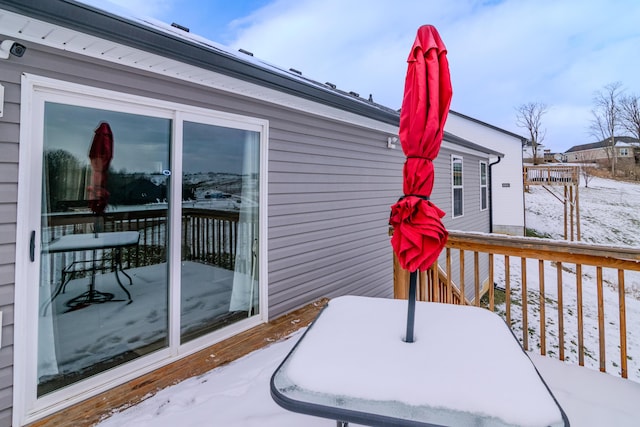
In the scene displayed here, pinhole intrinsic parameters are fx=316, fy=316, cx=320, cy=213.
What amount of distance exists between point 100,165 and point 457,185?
25.6 feet

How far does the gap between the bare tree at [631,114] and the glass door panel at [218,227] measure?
38.5 m

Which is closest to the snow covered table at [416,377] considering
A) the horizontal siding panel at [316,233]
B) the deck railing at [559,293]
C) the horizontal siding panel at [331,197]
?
the deck railing at [559,293]

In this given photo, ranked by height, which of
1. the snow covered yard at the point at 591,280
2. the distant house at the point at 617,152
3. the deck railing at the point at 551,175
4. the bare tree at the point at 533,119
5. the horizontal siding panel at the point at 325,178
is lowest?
the snow covered yard at the point at 591,280

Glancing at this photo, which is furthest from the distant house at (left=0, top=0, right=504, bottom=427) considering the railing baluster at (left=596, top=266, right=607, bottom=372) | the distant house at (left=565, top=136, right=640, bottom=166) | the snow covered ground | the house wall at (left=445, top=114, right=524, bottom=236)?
the distant house at (left=565, top=136, right=640, bottom=166)

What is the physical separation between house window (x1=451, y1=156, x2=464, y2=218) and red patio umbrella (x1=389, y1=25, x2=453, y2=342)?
6.93 metres

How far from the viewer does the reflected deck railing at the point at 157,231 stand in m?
2.09

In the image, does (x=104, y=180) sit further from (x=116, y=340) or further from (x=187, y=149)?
(x=116, y=340)

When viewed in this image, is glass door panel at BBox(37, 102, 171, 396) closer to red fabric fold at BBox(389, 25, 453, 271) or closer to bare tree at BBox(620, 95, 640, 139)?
red fabric fold at BBox(389, 25, 453, 271)

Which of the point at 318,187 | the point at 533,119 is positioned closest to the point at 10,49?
the point at 318,187

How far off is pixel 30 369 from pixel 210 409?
1122 mm

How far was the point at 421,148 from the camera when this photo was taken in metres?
1.36

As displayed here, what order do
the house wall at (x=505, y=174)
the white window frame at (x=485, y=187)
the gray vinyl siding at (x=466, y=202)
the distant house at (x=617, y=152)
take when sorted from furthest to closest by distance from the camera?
1. the distant house at (x=617, y=152)
2. the house wall at (x=505, y=174)
3. the white window frame at (x=485, y=187)
4. the gray vinyl siding at (x=466, y=202)

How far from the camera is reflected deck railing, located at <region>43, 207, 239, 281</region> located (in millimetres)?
2086

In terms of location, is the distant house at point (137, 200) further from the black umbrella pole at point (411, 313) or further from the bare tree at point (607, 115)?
the bare tree at point (607, 115)
